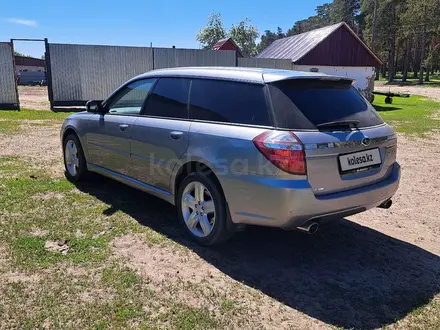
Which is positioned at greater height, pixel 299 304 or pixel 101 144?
pixel 101 144

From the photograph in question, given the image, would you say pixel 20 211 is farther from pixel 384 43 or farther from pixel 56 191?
pixel 384 43

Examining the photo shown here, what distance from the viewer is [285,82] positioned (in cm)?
345

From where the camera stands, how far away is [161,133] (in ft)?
13.7

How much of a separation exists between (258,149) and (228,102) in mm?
719

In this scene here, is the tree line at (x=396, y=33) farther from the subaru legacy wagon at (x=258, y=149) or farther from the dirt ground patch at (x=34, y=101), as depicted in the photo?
the subaru legacy wagon at (x=258, y=149)

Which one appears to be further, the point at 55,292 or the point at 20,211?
the point at 20,211

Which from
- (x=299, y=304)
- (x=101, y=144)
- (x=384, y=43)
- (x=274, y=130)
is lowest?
(x=299, y=304)

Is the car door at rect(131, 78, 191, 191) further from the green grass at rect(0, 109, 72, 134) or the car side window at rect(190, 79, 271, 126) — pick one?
the green grass at rect(0, 109, 72, 134)

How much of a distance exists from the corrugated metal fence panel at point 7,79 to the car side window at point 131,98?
13901 millimetres

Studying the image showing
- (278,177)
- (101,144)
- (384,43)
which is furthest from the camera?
(384,43)

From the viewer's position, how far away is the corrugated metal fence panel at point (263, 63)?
21.1m

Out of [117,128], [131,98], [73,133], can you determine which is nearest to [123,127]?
[117,128]

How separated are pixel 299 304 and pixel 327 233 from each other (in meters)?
1.50

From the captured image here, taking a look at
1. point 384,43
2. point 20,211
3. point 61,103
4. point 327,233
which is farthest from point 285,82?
point 384,43
